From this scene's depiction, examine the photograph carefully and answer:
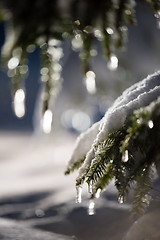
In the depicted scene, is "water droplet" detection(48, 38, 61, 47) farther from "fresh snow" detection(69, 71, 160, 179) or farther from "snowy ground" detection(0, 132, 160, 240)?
"snowy ground" detection(0, 132, 160, 240)

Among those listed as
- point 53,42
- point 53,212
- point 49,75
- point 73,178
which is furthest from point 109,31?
point 73,178

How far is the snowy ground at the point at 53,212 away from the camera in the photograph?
311 centimetres

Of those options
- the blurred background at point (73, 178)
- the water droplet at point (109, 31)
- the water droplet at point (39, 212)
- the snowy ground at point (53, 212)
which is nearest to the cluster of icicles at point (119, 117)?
the blurred background at point (73, 178)

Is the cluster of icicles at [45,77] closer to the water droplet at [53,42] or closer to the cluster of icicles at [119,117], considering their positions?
the water droplet at [53,42]

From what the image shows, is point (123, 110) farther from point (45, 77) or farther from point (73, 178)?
point (73, 178)

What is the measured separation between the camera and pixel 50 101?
2156 mm

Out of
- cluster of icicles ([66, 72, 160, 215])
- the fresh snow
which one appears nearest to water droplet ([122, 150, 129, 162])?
cluster of icicles ([66, 72, 160, 215])

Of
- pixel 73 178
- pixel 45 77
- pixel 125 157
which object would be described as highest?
pixel 73 178

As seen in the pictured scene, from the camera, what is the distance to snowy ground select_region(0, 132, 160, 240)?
10.2 ft

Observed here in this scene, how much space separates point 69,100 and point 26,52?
3.41m

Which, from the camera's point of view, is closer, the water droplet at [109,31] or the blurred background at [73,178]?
the water droplet at [109,31]

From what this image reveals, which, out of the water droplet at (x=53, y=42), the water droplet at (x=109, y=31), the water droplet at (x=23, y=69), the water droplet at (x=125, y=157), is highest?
the water droplet at (x=53, y=42)

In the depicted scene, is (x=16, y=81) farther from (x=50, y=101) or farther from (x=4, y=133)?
(x=4, y=133)

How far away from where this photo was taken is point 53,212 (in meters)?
3.92
